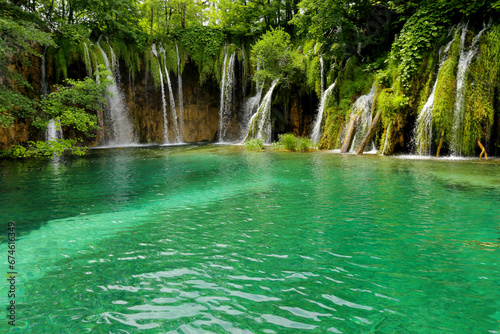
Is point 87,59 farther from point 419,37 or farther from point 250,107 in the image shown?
point 419,37

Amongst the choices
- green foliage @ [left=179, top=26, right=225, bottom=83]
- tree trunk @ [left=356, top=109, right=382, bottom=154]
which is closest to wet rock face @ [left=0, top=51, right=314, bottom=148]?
green foliage @ [left=179, top=26, right=225, bottom=83]

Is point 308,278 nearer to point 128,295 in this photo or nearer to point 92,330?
point 128,295

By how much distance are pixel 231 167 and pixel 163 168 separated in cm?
265

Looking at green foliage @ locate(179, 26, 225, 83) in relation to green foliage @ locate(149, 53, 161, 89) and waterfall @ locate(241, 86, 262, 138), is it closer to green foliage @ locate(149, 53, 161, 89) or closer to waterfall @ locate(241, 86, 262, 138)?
green foliage @ locate(149, 53, 161, 89)

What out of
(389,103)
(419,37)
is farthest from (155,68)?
(419,37)

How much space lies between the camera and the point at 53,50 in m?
21.5

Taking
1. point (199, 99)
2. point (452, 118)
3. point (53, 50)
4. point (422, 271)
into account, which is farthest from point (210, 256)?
point (199, 99)

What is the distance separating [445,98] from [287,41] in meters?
13.0

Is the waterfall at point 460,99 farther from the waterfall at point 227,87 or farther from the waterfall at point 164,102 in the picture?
the waterfall at point 164,102

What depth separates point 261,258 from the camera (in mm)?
3564

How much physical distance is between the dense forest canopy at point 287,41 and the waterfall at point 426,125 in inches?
16.9

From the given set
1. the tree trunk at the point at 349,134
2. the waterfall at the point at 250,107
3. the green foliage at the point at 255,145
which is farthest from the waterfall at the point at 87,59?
the tree trunk at the point at 349,134

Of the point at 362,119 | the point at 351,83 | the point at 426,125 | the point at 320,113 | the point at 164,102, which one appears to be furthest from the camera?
the point at 164,102

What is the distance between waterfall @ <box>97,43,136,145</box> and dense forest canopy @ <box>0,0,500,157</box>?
1.51 meters
